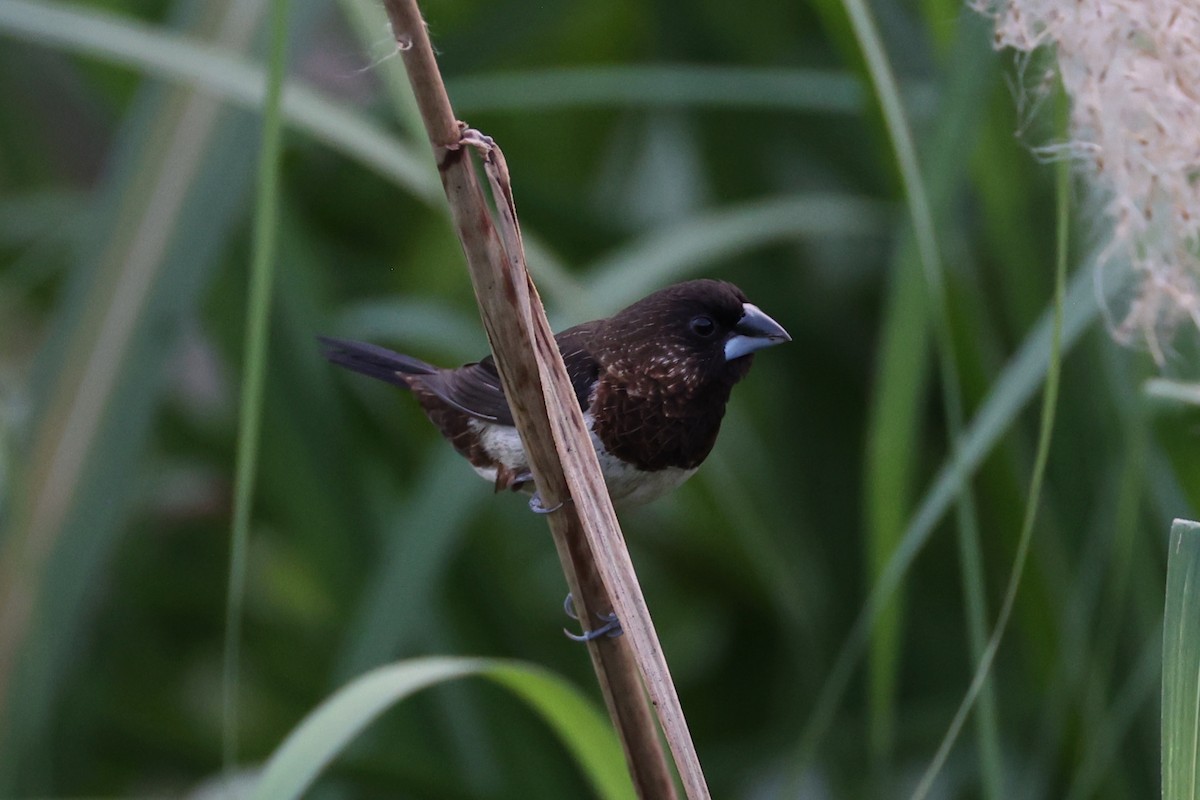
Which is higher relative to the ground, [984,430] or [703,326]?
[703,326]

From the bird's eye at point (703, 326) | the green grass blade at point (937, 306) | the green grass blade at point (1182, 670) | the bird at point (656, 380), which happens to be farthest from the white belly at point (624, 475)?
the green grass blade at point (1182, 670)

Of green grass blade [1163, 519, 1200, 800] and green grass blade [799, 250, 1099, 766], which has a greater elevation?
green grass blade [799, 250, 1099, 766]

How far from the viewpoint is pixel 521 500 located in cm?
229

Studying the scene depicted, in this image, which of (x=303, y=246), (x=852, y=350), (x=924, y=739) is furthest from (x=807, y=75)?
(x=924, y=739)

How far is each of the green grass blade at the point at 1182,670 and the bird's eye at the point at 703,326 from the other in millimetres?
383

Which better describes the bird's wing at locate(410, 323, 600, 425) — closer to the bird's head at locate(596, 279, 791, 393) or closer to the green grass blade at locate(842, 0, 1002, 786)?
the bird's head at locate(596, 279, 791, 393)

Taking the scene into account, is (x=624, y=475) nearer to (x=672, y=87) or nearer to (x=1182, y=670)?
(x=1182, y=670)

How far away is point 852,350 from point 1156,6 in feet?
4.52

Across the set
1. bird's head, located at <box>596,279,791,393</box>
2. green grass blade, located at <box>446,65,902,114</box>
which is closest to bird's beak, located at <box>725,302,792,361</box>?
bird's head, located at <box>596,279,791,393</box>

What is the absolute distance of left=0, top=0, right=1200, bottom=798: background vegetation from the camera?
1.46 meters

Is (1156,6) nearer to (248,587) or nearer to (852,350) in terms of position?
(852,350)

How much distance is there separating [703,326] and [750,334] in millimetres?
43

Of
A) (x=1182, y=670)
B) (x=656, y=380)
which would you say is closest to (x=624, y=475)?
(x=656, y=380)

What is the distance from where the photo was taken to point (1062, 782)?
1.78 meters
